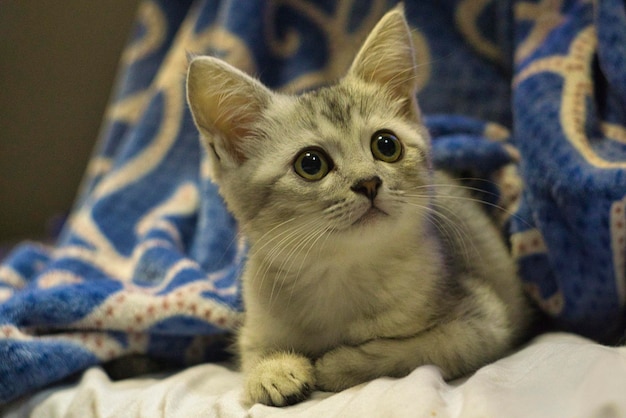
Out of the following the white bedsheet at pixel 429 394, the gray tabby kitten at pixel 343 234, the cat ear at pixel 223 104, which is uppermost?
the cat ear at pixel 223 104

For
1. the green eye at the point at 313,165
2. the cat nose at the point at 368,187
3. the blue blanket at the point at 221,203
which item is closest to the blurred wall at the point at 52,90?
the blue blanket at the point at 221,203

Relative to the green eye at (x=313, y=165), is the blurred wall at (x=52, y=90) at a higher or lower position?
higher

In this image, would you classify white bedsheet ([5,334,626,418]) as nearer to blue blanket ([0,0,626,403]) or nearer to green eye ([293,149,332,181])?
blue blanket ([0,0,626,403])

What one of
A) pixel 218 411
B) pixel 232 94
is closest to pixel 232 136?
→ pixel 232 94

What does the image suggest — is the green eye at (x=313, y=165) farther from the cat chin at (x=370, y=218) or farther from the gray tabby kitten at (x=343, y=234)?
the cat chin at (x=370, y=218)

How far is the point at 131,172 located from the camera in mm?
1695

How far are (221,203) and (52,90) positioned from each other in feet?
4.11

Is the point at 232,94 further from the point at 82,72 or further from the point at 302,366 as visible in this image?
the point at 82,72

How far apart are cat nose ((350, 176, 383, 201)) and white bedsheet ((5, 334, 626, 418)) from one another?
0.93ft

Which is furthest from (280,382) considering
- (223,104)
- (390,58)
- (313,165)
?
(390,58)

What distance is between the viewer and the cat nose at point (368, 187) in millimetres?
898

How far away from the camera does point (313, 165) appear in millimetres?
970

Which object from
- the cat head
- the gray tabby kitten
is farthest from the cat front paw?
the cat head

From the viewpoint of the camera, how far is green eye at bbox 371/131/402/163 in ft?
3.28
